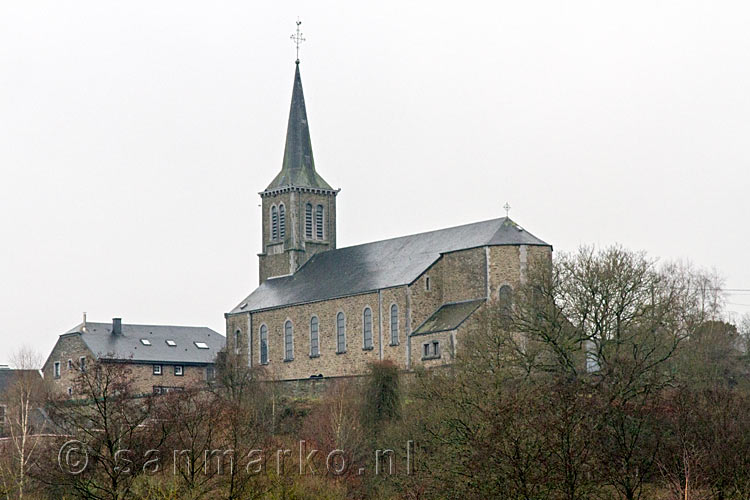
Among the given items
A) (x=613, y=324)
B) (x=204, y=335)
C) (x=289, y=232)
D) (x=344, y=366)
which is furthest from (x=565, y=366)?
(x=204, y=335)

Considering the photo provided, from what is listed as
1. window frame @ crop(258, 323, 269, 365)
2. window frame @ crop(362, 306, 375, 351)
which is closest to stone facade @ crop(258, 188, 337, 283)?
window frame @ crop(258, 323, 269, 365)

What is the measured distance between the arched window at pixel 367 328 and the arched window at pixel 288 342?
237 inches

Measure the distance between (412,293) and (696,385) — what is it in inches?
730

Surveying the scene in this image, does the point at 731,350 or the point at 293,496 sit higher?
the point at 731,350

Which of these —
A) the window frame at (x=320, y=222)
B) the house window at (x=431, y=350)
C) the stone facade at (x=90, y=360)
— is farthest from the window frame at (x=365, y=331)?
the window frame at (x=320, y=222)

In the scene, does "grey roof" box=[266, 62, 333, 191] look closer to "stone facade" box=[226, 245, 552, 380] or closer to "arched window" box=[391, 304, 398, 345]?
"stone facade" box=[226, 245, 552, 380]

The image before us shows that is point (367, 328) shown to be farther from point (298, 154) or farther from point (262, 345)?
point (298, 154)

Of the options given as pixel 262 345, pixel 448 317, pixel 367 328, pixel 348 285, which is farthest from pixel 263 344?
pixel 448 317

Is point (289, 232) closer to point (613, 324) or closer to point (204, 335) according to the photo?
point (204, 335)

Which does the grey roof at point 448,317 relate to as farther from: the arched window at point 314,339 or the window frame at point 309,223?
the window frame at point 309,223

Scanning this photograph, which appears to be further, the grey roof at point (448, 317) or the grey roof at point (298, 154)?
the grey roof at point (298, 154)

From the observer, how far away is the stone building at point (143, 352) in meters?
74.9

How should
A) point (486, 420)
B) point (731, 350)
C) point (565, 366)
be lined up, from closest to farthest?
Answer: point (486, 420) → point (565, 366) → point (731, 350)

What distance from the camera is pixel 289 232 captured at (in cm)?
7644
